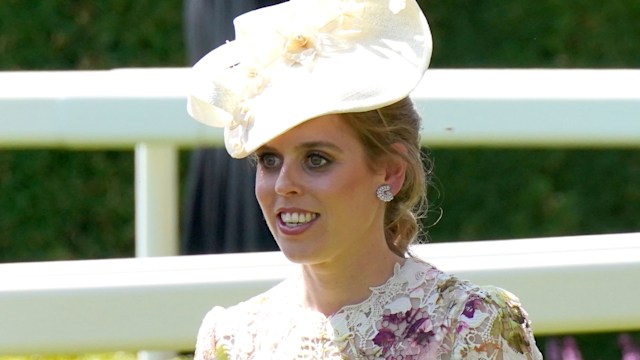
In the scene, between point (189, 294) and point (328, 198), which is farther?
point (189, 294)

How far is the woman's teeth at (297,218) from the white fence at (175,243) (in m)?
0.68

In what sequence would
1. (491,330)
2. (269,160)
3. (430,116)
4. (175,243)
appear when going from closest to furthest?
(491,330), (269,160), (430,116), (175,243)

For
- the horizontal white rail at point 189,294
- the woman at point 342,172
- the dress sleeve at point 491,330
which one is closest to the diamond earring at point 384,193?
the woman at point 342,172

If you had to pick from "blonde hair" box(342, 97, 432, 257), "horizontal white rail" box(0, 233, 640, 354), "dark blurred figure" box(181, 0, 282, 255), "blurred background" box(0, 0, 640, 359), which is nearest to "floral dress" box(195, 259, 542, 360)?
"blonde hair" box(342, 97, 432, 257)

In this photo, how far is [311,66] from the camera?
2637 millimetres

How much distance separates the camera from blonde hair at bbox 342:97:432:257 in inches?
105

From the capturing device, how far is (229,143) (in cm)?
271

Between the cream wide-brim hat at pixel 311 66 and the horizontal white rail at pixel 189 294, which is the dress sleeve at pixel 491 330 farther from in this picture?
the horizontal white rail at pixel 189 294

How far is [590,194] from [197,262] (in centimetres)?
361

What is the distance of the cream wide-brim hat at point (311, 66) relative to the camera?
8.48ft

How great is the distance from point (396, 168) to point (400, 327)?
0.27 metres

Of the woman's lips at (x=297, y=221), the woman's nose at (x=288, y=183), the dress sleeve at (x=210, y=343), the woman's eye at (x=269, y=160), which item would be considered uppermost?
the woman's eye at (x=269, y=160)

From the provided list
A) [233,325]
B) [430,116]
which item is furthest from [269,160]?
[430,116]

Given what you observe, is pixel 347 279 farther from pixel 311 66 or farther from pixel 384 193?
pixel 311 66
